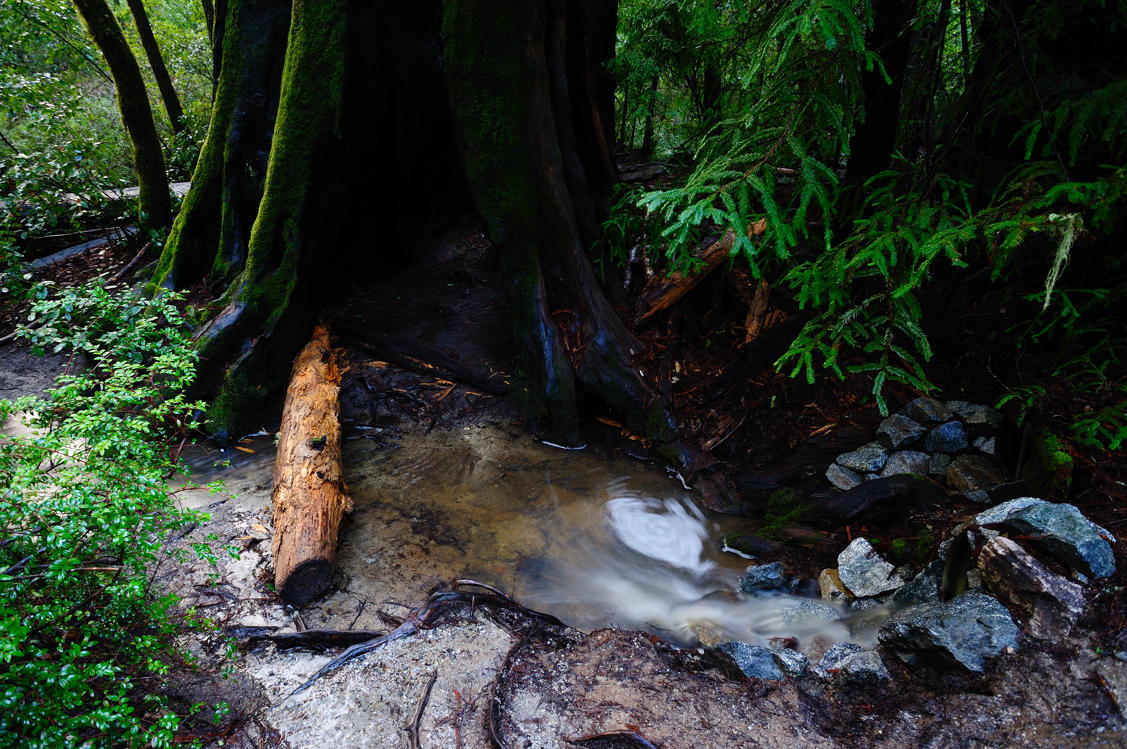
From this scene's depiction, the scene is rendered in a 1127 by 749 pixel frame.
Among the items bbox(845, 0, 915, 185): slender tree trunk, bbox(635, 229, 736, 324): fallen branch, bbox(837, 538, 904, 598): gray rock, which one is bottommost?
bbox(837, 538, 904, 598): gray rock

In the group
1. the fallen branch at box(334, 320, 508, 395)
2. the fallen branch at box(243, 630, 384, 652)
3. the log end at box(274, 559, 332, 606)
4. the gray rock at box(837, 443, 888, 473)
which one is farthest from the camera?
the fallen branch at box(334, 320, 508, 395)

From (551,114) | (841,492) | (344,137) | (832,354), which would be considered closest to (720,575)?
(841,492)

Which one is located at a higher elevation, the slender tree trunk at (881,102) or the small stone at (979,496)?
the slender tree trunk at (881,102)

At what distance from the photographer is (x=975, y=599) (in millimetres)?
2805

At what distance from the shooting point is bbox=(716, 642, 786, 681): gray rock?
3035 mm

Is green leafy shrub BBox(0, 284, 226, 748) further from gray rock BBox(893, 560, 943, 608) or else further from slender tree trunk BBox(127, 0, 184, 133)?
slender tree trunk BBox(127, 0, 184, 133)

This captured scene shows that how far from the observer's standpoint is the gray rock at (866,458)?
4.44m

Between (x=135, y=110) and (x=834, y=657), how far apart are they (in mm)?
11127

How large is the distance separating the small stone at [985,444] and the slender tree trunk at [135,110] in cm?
1109

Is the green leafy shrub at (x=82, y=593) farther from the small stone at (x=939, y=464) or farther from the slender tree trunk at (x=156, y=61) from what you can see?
the slender tree trunk at (x=156, y=61)

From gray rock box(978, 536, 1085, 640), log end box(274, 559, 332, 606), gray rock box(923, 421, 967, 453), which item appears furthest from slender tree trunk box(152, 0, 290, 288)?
gray rock box(978, 536, 1085, 640)

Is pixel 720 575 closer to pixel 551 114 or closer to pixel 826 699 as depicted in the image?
pixel 826 699

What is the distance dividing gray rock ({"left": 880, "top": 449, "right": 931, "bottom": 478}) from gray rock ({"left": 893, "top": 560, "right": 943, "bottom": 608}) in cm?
104

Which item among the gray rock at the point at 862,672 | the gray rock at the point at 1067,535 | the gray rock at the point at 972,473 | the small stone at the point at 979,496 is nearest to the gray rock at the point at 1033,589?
the gray rock at the point at 1067,535
